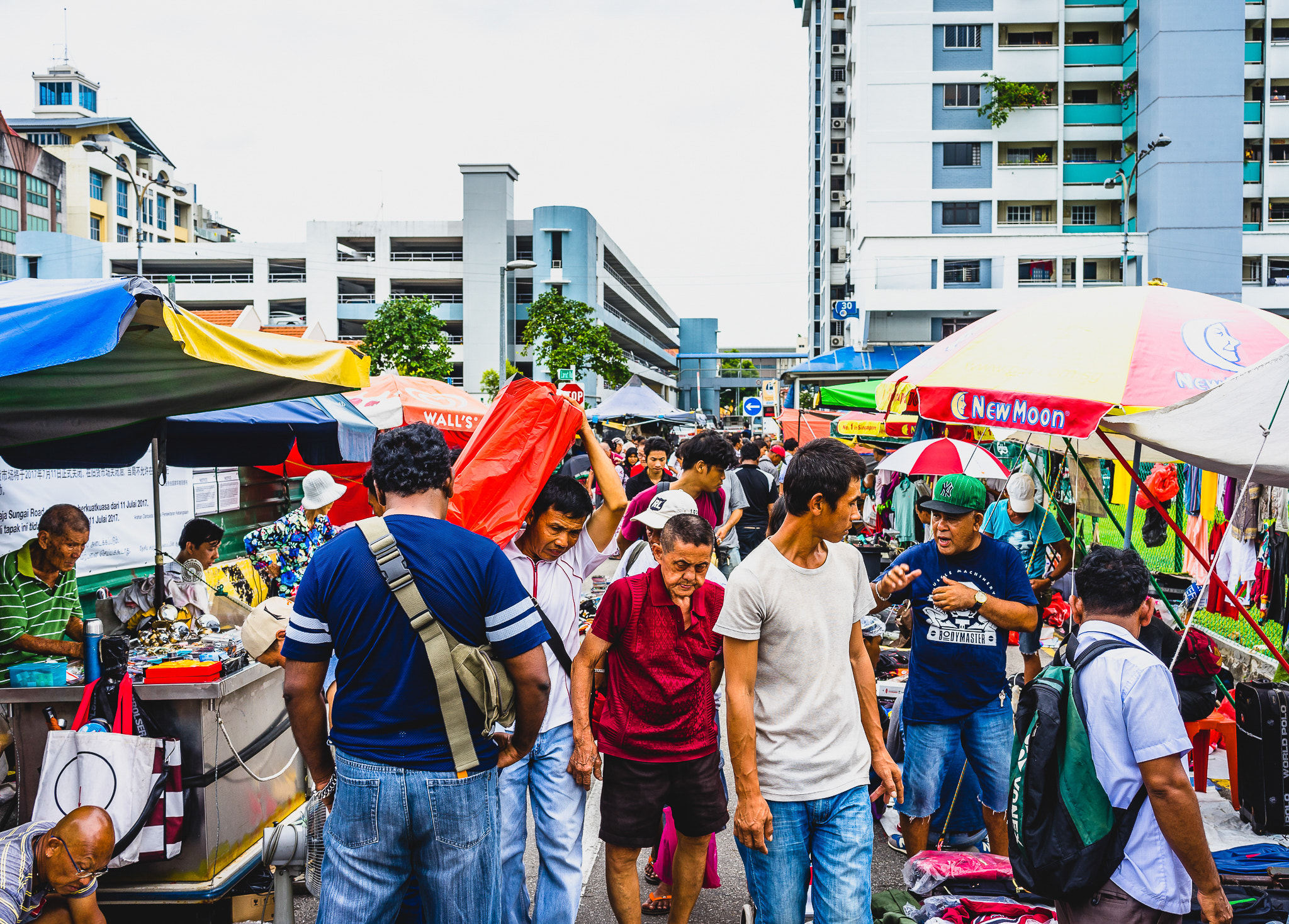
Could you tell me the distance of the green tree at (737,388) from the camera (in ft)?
392

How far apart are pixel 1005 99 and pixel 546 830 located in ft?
160

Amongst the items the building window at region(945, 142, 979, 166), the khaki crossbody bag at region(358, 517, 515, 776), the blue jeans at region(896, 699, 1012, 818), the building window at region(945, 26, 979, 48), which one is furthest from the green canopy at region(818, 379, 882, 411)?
the building window at region(945, 26, 979, 48)

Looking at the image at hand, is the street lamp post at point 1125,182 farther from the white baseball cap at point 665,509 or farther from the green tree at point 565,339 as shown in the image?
the white baseball cap at point 665,509

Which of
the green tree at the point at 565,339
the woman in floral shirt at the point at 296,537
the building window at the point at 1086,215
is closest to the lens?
the woman in floral shirt at the point at 296,537

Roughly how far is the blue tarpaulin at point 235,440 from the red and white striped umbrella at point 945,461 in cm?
516

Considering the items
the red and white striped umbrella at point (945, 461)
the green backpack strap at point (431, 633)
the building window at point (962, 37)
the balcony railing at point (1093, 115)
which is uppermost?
the building window at point (962, 37)

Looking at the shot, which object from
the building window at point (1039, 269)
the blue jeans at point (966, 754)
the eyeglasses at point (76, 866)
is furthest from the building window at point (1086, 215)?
the eyeglasses at point (76, 866)

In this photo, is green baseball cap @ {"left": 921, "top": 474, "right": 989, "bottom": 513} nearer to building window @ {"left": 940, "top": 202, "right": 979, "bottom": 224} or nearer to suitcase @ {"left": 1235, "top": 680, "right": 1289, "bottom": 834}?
suitcase @ {"left": 1235, "top": 680, "right": 1289, "bottom": 834}

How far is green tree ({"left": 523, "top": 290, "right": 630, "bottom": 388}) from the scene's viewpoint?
126ft

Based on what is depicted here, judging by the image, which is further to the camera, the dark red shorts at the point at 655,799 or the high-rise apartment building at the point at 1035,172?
the high-rise apartment building at the point at 1035,172

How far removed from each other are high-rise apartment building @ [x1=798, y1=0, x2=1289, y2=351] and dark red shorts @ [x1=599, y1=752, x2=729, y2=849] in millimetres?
44234

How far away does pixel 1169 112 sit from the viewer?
140ft

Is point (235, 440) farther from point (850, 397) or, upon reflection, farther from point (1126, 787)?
point (850, 397)

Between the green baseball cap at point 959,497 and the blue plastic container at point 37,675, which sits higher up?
the green baseball cap at point 959,497
